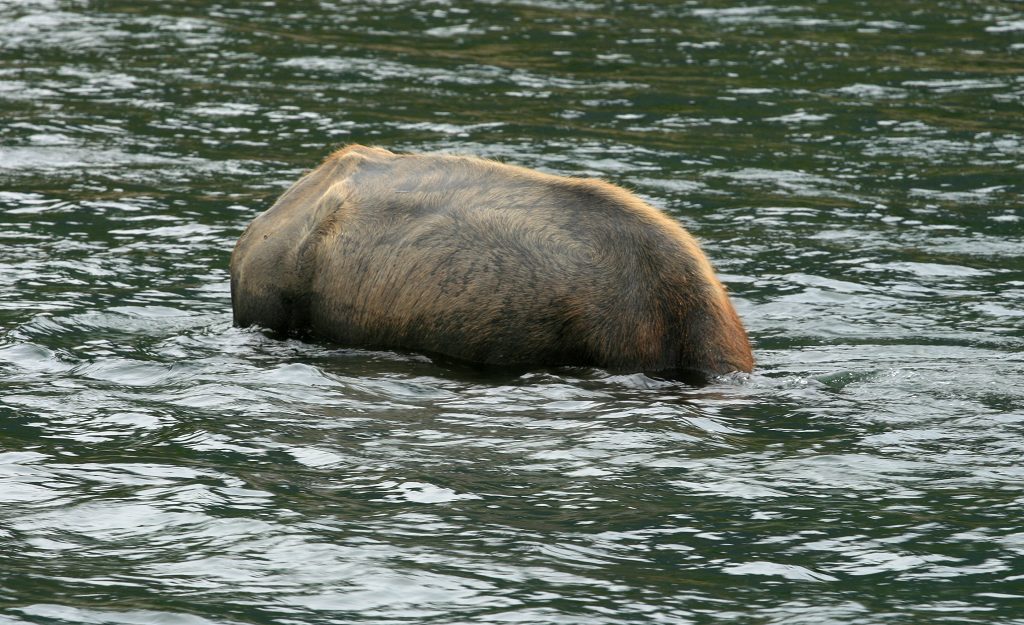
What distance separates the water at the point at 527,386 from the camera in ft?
17.0

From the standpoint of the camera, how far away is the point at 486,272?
7703 mm

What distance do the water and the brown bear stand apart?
17 cm

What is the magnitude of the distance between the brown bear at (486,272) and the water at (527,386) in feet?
0.56

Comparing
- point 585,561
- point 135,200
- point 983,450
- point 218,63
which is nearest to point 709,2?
point 218,63

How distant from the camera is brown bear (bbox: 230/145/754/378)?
A: 24.5ft

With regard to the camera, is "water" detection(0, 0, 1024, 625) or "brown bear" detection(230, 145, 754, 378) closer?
"water" detection(0, 0, 1024, 625)

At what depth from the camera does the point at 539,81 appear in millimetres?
16547

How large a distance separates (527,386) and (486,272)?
60cm

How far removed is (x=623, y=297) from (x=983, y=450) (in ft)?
5.77

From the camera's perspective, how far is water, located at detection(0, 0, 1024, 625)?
5.20m

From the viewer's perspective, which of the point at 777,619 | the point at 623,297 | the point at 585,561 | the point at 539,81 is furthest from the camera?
the point at 539,81

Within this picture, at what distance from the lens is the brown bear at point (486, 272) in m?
7.46

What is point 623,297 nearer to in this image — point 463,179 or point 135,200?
point 463,179

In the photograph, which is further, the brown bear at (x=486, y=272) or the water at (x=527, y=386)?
the brown bear at (x=486, y=272)
